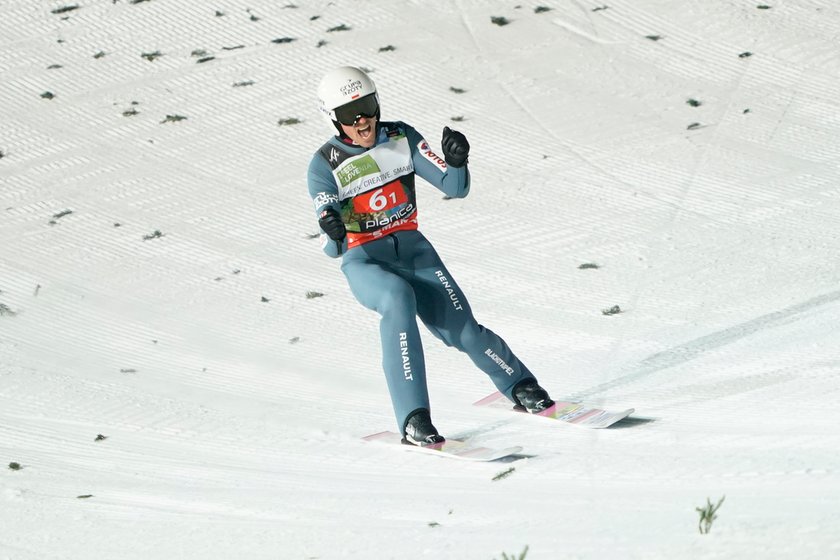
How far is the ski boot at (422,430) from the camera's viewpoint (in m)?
5.27

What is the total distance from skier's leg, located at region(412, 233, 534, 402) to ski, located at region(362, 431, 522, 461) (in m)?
0.40

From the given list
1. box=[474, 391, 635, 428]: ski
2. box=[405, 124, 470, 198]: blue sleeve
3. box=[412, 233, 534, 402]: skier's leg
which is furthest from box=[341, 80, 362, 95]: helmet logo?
box=[474, 391, 635, 428]: ski

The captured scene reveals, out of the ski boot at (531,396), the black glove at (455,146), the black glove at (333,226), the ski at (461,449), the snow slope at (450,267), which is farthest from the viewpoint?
the ski boot at (531,396)

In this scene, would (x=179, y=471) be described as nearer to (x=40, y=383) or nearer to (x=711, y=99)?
(x=40, y=383)

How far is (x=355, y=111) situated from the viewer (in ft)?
18.0

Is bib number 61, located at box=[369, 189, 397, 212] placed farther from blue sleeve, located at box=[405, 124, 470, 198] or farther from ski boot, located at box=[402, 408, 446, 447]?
ski boot, located at box=[402, 408, 446, 447]

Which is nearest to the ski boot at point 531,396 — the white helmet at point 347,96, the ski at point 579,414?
the ski at point 579,414

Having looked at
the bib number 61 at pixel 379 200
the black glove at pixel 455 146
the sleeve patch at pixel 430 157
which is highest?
the black glove at pixel 455 146

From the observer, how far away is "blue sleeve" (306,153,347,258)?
5.45 m

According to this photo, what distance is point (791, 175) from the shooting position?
9383 mm

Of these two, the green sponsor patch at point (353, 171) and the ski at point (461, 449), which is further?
the green sponsor patch at point (353, 171)

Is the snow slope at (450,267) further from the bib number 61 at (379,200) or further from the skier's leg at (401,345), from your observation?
the bib number 61 at (379,200)

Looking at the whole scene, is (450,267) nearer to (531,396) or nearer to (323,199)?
(531,396)

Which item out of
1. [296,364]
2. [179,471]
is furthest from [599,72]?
[179,471]
